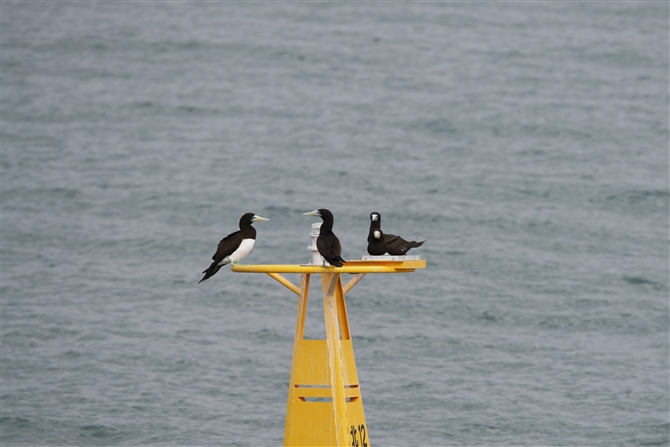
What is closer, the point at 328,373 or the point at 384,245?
the point at 328,373

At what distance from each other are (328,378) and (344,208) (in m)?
20.4

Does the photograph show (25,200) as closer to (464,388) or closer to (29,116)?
(29,116)

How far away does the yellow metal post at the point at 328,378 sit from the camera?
8.30 metres

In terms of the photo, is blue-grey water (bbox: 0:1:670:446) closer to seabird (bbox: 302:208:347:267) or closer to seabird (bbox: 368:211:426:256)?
seabird (bbox: 368:211:426:256)

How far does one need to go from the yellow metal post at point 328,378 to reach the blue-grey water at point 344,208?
24.1ft

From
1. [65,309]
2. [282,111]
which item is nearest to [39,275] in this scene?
[65,309]

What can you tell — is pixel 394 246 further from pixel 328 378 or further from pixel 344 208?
pixel 344 208

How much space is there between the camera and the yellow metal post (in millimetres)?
8297

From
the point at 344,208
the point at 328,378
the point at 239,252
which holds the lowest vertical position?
the point at 344,208

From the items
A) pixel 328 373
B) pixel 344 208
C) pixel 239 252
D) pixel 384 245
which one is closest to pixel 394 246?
pixel 384 245

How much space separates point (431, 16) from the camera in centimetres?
4662

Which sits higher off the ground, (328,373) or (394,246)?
(394,246)

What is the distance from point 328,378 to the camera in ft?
27.7

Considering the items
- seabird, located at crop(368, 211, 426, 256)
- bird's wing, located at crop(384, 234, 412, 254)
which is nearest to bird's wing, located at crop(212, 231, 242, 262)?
seabird, located at crop(368, 211, 426, 256)
